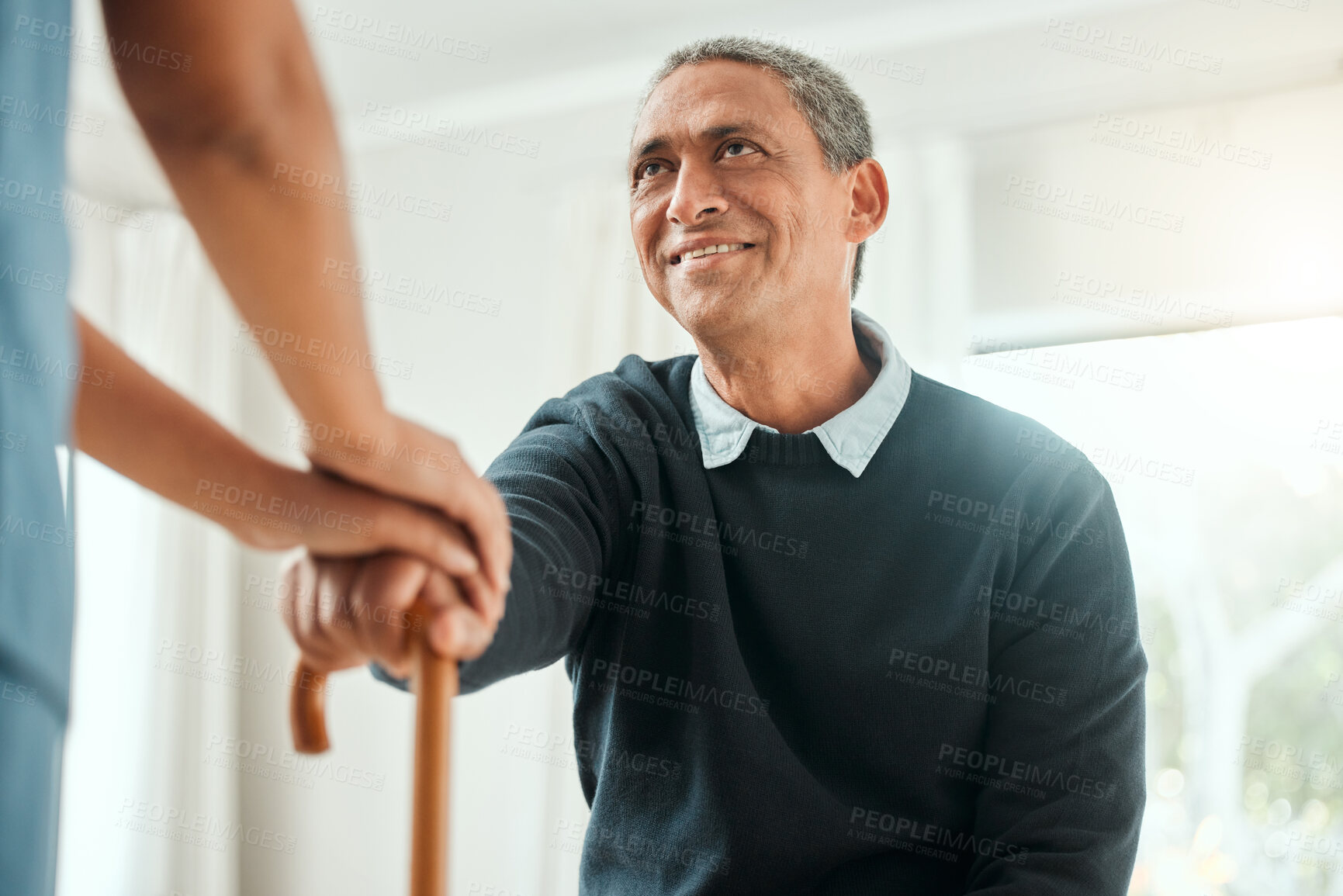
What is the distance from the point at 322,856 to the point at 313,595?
3.28 meters

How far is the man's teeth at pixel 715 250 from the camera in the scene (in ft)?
4.89

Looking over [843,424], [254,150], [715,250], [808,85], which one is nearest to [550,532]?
[843,424]

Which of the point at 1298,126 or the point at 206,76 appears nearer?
the point at 206,76

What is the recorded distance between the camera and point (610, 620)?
4.28 ft

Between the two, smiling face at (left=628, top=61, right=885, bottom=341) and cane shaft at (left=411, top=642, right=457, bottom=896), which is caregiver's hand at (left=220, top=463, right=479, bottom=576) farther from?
smiling face at (left=628, top=61, right=885, bottom=341)

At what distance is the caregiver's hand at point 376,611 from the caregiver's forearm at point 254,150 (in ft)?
0.64

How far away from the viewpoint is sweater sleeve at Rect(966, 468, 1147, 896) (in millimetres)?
1154

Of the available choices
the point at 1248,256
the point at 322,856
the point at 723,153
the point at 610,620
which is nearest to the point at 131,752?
the point at 322,856

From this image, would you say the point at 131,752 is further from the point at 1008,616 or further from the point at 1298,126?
the point at 1298,126

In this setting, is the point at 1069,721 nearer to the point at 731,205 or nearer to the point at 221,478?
the point at 731,205

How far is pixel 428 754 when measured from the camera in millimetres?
581

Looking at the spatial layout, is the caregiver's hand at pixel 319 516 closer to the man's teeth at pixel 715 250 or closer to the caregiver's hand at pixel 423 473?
the caregiver's hand at pixel 423 473

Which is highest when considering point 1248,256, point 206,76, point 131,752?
point 1248,256

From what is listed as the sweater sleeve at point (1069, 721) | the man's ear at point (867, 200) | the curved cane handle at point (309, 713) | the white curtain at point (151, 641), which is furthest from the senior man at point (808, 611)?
the white curtain at point (151, 641)
